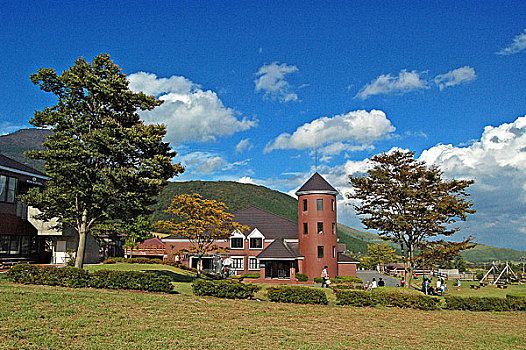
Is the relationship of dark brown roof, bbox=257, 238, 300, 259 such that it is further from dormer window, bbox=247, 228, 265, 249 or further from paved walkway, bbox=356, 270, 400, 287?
paved walkway, bbox=356, 270, 400, 287

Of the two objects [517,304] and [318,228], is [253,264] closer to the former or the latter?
[318,228]

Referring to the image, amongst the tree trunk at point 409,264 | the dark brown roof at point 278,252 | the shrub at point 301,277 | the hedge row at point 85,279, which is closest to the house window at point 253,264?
the dark brown roof at point 278,252

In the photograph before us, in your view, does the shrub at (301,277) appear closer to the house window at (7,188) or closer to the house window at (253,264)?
the house window at (253,264)

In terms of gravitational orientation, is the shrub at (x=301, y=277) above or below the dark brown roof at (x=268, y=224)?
below

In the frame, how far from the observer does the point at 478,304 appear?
25547mm

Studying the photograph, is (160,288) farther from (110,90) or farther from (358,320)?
(110,90)

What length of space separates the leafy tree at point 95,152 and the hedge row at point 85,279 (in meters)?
3.08

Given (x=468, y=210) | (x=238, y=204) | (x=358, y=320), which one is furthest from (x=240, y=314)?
(x=238, y=204)

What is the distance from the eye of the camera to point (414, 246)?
128 feet

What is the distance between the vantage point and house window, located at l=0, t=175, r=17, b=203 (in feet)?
108

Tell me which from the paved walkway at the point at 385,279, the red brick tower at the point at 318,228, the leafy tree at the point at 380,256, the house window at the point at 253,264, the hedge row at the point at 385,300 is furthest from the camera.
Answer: the leafy tree at the point at 380,256

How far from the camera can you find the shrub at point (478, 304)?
25.5 metres

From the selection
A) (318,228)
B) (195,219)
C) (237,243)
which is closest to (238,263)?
(237,243)

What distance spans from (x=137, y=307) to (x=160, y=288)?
17.0 ft
